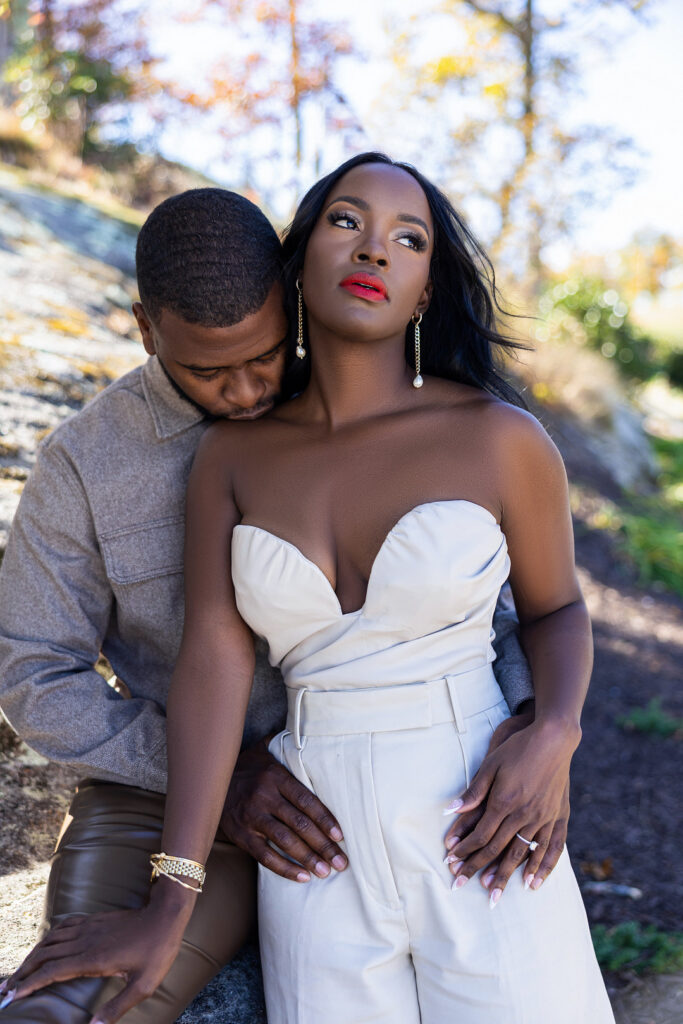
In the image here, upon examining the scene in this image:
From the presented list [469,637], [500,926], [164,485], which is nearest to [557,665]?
[469,637]

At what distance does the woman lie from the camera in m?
1.88

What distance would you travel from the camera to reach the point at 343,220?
7.03ft

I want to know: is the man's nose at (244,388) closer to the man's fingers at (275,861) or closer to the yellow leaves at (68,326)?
the man's fingers at (275,861)

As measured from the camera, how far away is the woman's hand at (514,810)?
1906mm

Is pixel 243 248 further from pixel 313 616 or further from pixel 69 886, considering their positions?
pixel 69 886

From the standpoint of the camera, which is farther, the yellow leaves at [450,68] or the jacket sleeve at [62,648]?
the yellow leaves at [450,68]

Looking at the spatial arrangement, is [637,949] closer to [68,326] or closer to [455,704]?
[455,704]

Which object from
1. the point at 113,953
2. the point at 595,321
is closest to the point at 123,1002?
the point at 113,953

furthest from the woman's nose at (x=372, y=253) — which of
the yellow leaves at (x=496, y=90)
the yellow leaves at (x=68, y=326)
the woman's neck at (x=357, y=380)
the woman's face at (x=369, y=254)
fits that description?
the yellow leaves at (x=496, y=90)

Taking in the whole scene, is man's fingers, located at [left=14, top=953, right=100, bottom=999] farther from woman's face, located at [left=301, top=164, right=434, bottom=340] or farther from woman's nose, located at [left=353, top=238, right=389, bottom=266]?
woman's nose, located at [left=353, top=238, right=389, bottom=266]

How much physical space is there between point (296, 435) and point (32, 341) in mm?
2417

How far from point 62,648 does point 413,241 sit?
132cm

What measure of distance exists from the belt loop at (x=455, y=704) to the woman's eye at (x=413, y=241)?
102 cm

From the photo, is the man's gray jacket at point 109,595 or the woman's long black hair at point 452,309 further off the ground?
the woman's long black hair at point 452,309
